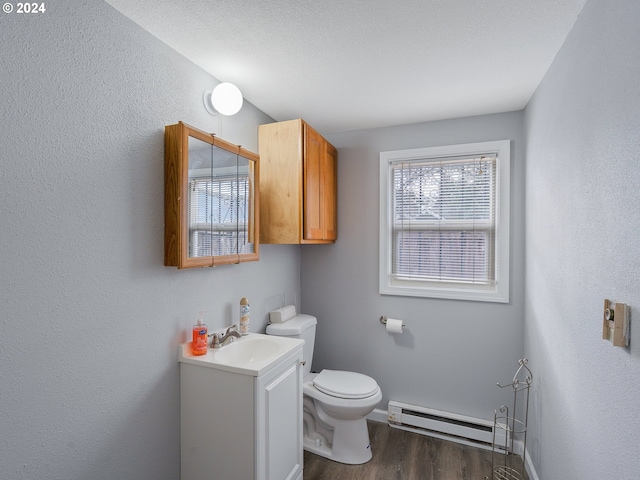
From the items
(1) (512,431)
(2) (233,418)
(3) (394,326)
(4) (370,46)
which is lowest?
(1) (512,431)

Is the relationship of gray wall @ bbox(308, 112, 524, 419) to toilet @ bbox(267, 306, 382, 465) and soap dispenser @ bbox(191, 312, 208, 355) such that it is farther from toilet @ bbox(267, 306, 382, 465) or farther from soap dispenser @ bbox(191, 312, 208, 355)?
soap dispenser @ bbox(191, 312, 208, 355)

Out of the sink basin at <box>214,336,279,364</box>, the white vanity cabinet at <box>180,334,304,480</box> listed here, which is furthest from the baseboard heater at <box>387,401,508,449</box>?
the sink basin at <box>214,336,279,364</box>

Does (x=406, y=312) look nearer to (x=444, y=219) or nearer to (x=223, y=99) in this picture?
(x=444, y=219)

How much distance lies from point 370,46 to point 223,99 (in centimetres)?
80

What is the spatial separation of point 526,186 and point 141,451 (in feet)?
8.50

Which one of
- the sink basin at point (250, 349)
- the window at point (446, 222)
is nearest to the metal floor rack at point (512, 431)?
the window at point (446, 222)

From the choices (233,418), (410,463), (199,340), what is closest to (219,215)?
(199,340)

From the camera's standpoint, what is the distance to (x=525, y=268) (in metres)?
2.18

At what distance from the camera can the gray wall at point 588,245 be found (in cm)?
91

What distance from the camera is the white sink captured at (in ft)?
4.86

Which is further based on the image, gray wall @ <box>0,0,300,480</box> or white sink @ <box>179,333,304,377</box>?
white sink @ <box>179,333,304,377</box>

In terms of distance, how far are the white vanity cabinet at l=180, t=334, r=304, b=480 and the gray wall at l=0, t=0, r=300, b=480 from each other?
0.08 metres

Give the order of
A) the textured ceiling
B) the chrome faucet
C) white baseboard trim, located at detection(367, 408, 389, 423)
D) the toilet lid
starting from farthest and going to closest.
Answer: white baseboard trim, located at detection(367, 408, 389, 423)
the toilet lid
the chrome faucet
the textured ceiling

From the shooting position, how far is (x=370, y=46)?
1.52m
